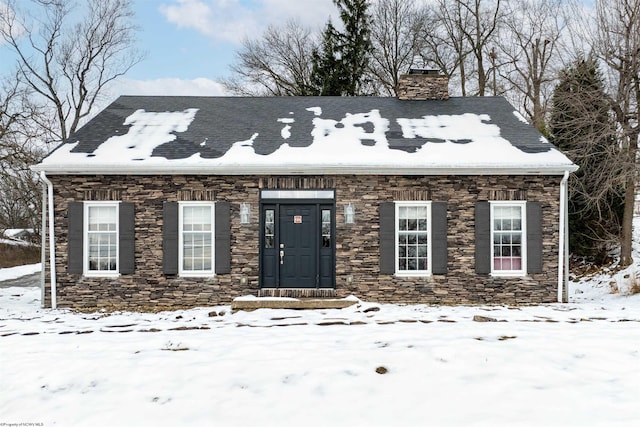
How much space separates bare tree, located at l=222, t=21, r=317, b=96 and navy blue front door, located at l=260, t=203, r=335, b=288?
18.4m

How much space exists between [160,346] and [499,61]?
21731 mm

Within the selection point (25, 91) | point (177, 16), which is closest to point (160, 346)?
point (25, 91)

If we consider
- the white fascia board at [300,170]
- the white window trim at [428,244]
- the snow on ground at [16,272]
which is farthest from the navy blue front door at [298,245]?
the snow on ground at [16,272]

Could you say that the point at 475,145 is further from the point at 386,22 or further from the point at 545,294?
the point at 386,22

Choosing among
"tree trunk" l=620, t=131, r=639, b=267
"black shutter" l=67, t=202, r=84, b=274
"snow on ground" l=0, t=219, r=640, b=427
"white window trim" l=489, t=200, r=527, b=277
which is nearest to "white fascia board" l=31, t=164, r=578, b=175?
"white window trim" l=489, t=200, r=527, b=277

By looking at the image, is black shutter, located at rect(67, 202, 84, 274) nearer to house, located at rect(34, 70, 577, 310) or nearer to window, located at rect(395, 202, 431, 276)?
house, located at rect(34, 70, 577, 310)

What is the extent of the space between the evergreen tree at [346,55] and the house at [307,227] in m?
15.3

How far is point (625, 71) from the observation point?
12750 mm

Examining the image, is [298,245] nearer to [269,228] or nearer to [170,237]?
[269,228]

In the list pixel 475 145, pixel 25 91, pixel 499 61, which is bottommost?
pixel 475 145

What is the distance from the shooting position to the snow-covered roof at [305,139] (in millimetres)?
10320

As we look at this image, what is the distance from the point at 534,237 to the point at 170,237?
7.68 meters

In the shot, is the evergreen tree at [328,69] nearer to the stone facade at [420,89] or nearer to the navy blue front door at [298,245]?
the stone facade at [420,89]

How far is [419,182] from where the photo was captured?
34.7 feet
